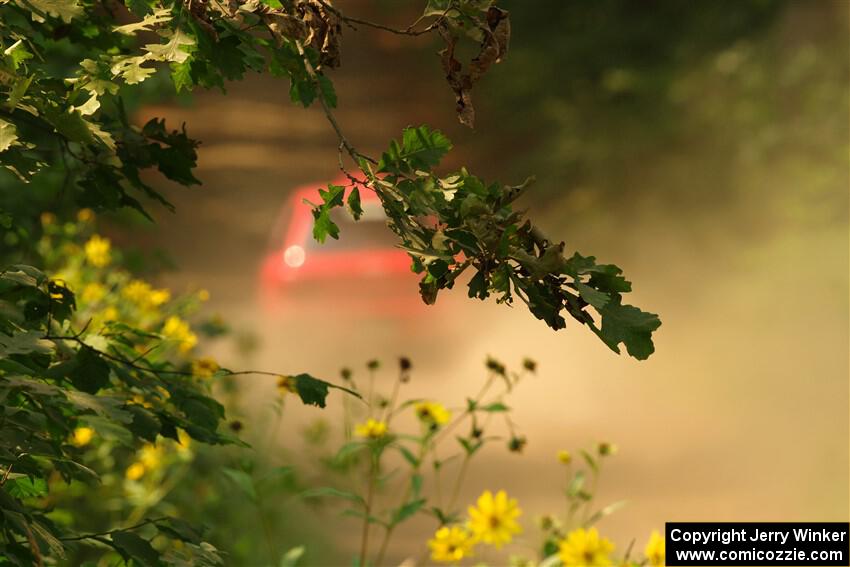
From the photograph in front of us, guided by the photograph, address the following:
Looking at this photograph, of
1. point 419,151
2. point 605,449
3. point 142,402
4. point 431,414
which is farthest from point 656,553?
point 419,151

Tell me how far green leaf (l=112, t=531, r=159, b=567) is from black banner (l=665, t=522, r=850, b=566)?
1832 mm

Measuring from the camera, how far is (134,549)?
1.61m

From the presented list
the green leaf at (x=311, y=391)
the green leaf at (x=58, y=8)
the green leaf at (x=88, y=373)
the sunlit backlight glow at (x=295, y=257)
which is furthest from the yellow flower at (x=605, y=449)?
the sunlit backlight glow at (x=295, y=257)

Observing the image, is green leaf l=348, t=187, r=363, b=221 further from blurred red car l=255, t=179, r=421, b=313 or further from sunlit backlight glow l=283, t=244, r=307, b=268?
sunlit backlight glow l=283, t=244, r=307, b=268

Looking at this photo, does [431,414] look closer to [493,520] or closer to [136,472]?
[493,520]

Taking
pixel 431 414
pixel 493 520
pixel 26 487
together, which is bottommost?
pixel 26 487

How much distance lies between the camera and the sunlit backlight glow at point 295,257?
27.9 ft

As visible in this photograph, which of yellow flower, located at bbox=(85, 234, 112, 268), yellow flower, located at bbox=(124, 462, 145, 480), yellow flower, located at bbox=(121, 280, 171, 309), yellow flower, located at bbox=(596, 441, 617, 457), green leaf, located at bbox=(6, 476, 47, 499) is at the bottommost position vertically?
green leaf, located at bbox=(6, 476, 47, 499)

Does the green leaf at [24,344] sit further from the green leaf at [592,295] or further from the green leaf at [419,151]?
the green leaf at [592,295]

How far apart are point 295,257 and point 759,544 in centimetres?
536

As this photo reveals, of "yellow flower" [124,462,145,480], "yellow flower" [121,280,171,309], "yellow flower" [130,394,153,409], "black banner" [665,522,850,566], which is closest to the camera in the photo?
"yellow flower" [130,394,153,409]

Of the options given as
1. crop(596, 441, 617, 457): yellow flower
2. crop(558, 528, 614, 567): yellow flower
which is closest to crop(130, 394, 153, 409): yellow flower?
crop(558, 528, 614, 567): yellow flower

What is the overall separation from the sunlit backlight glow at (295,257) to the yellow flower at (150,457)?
14.2 feet

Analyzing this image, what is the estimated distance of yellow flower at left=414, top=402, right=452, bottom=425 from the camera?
9.60 feet
